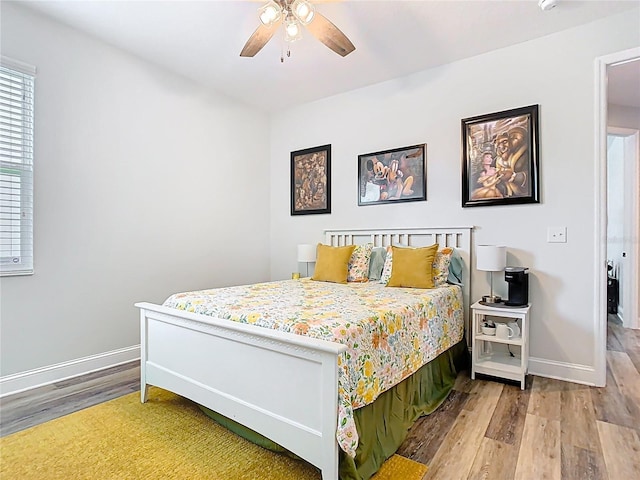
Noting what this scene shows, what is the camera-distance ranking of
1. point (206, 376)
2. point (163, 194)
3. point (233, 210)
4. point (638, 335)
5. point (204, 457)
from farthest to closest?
point (233, 210), point (638, 335), point (163, 194), point (206, 376), point (204, 457)

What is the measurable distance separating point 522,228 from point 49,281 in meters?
3.84

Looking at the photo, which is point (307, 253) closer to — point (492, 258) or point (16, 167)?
point (492, 258)

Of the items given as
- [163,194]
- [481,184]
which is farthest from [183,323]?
[481,184]

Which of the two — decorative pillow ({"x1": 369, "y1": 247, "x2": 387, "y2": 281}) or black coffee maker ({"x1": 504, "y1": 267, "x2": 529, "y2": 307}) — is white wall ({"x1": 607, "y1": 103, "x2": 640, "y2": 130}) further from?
decorative pillow ({"x1": 369, "y1": 247, "x2": 387, "y2": 281})

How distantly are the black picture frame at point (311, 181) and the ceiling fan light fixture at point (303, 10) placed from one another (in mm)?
2043

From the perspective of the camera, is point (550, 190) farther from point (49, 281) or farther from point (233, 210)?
point (49, 281)

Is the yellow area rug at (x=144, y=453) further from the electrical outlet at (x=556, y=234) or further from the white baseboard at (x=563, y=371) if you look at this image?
the electrical outlet at (x=556, y=234)

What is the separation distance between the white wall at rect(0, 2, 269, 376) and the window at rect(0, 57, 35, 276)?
6 cm

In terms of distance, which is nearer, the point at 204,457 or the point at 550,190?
the point at 204,457

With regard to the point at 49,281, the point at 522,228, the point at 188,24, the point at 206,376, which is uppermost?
the point at 188,24

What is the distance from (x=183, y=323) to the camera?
2.13 metres

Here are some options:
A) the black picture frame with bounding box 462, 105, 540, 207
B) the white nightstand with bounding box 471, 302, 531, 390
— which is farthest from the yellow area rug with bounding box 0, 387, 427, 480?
the black picture frame with bounding box 462, 105, 540, 207

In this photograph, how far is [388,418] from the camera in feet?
Answer: 6.05

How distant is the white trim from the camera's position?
8.12 feet
